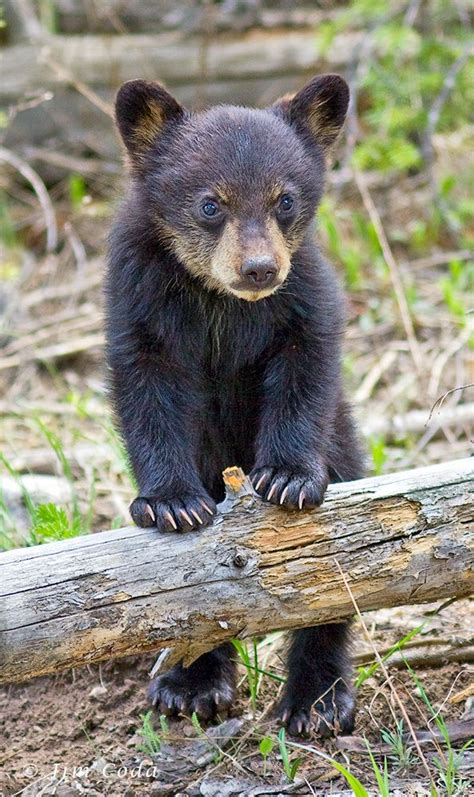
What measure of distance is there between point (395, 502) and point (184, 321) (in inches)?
45.3

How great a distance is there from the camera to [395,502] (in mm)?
3664

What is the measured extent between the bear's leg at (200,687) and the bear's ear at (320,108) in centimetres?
218

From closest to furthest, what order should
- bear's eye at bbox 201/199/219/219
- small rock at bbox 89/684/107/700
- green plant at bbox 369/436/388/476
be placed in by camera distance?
bear's eye at bbox 201/199/219/219, small rock at bbox 89/684/107/700, green plant at bbox 369/436/388/476

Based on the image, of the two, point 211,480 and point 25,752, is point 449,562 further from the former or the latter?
point 25,752

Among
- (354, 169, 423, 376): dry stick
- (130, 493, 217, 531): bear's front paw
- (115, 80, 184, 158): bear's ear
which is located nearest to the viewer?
(130, 493, 217, 531): bear's front paw

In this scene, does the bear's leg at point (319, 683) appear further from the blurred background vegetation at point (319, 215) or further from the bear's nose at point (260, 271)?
the bear's nose at point (260, 271)

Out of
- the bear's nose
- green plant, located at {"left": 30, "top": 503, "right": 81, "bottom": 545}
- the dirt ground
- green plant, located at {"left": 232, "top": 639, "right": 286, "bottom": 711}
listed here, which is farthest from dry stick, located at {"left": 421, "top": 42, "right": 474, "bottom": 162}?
green plant, located at {"left": 232, "top": 639, "right": 286, "bottom": 711}

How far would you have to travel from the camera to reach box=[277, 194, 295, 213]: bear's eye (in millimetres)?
4113

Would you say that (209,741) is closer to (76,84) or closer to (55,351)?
(55,351)

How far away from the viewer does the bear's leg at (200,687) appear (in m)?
4.30

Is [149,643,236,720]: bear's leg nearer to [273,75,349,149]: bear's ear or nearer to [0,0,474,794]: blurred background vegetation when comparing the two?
[0,0,474,794]: blurred background vegetation

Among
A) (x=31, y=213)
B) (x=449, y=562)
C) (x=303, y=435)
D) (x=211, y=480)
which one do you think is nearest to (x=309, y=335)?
(x=303, y=435)

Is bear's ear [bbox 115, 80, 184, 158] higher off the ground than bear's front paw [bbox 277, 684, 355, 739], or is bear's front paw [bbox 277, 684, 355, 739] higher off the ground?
bear's ear [bbox 115, 80, 184, 158]

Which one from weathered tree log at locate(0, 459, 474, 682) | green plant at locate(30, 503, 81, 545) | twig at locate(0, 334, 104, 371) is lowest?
Result: twig at locate(0, 334, 104, 371)
